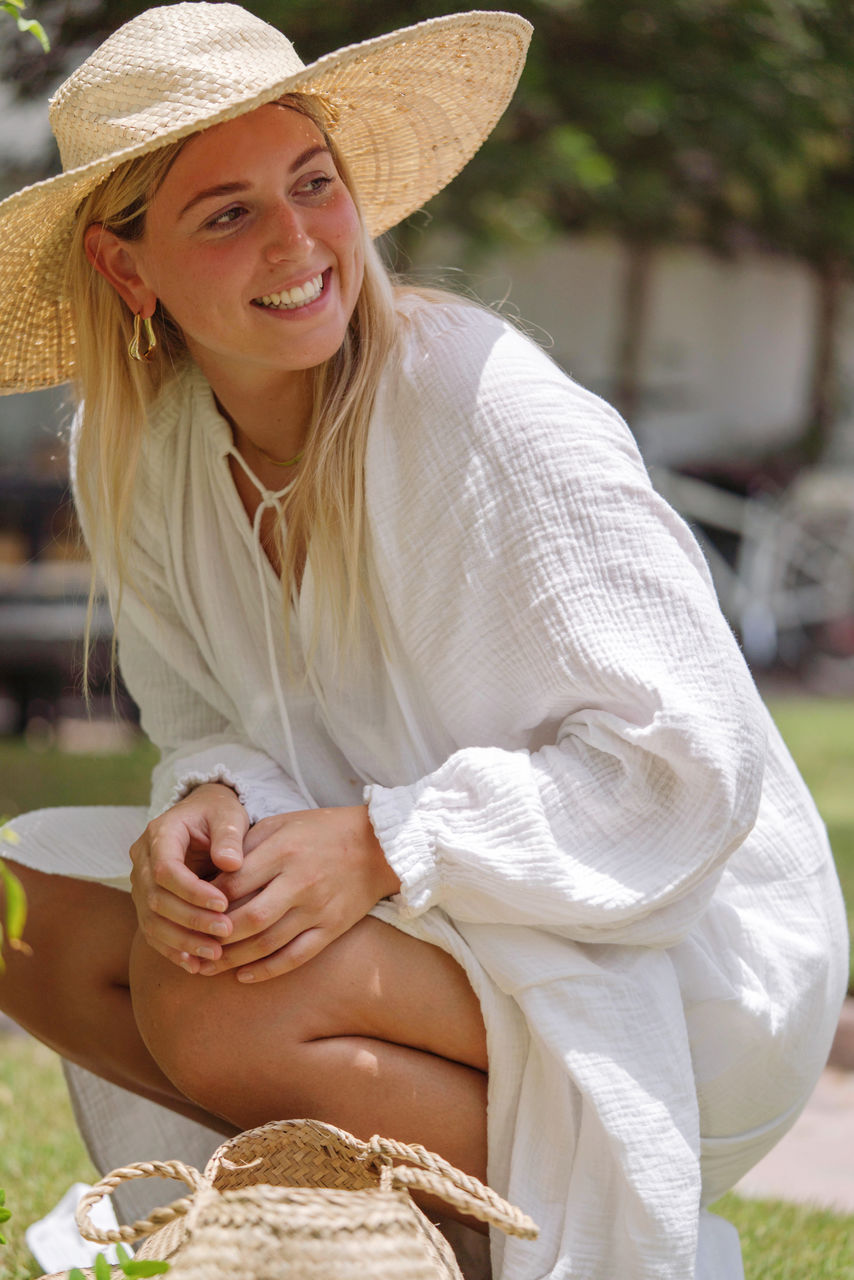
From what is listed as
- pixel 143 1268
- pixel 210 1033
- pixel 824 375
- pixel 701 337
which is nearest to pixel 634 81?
pixel 210 1033

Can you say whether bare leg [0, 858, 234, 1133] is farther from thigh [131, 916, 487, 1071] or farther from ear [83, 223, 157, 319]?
ear [83, 223, 157, 319]

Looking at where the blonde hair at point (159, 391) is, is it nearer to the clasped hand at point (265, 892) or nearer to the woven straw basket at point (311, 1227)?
the clasped hand at point (265, 892)

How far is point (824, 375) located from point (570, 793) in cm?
1050

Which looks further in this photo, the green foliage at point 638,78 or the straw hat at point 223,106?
the green foliage at point 638,78

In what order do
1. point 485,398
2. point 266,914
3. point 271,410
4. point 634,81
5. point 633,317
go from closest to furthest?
point 266,914
point 485,398
point 271,410
point 634,81
point 633,317

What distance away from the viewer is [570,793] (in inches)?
65.7

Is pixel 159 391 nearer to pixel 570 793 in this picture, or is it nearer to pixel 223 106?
pixel 223 106

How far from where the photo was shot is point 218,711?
217cm

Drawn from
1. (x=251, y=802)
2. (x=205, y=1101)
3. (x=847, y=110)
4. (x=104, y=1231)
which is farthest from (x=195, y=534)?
(x=847, y=110)

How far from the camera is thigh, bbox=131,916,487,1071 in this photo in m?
1.66

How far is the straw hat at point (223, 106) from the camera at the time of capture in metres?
1.73

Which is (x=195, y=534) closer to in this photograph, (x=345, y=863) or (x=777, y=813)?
(x=345, y=863)

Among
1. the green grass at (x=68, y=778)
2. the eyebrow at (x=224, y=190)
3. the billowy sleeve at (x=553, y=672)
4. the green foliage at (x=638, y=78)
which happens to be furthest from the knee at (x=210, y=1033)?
the green foliage at (x=638, y=78)

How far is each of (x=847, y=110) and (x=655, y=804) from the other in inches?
172
